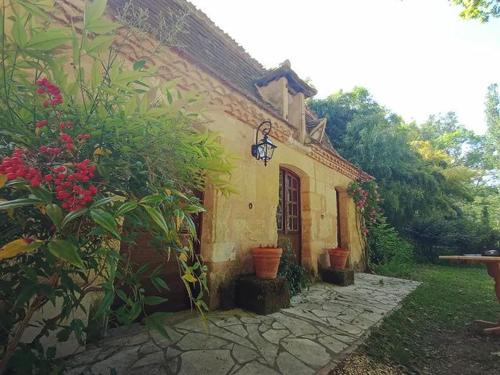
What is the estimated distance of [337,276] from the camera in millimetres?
5355

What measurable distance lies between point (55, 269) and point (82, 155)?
16.6 inches

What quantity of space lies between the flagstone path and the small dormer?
11.9ft

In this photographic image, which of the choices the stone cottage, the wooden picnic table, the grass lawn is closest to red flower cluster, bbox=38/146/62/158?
the stone cottage

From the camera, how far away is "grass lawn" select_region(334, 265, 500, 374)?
2.26 metres

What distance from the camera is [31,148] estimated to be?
0.86 metres

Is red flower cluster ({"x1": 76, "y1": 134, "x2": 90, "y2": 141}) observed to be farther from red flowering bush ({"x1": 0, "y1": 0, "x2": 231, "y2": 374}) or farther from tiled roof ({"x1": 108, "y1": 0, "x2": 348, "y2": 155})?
tiled roof ({"x1": 108, "y1": 0, "x2": 348, "y2": 155})

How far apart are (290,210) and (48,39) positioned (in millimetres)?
5282

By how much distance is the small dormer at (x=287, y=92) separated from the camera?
207 inches

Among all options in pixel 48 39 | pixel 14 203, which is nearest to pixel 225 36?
pixel 48 39

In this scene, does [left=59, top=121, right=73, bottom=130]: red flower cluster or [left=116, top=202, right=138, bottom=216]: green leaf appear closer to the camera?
[left=116, top=202, right=138, bottom=216]: green leaf

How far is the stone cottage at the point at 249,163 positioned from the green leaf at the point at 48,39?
1120 millimetres

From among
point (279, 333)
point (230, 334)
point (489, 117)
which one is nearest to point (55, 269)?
point (230, 334)

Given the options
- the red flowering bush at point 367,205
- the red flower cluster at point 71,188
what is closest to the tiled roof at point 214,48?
the red flower cluster at point 71,188

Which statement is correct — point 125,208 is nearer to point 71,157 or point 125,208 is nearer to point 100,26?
point 71,157
